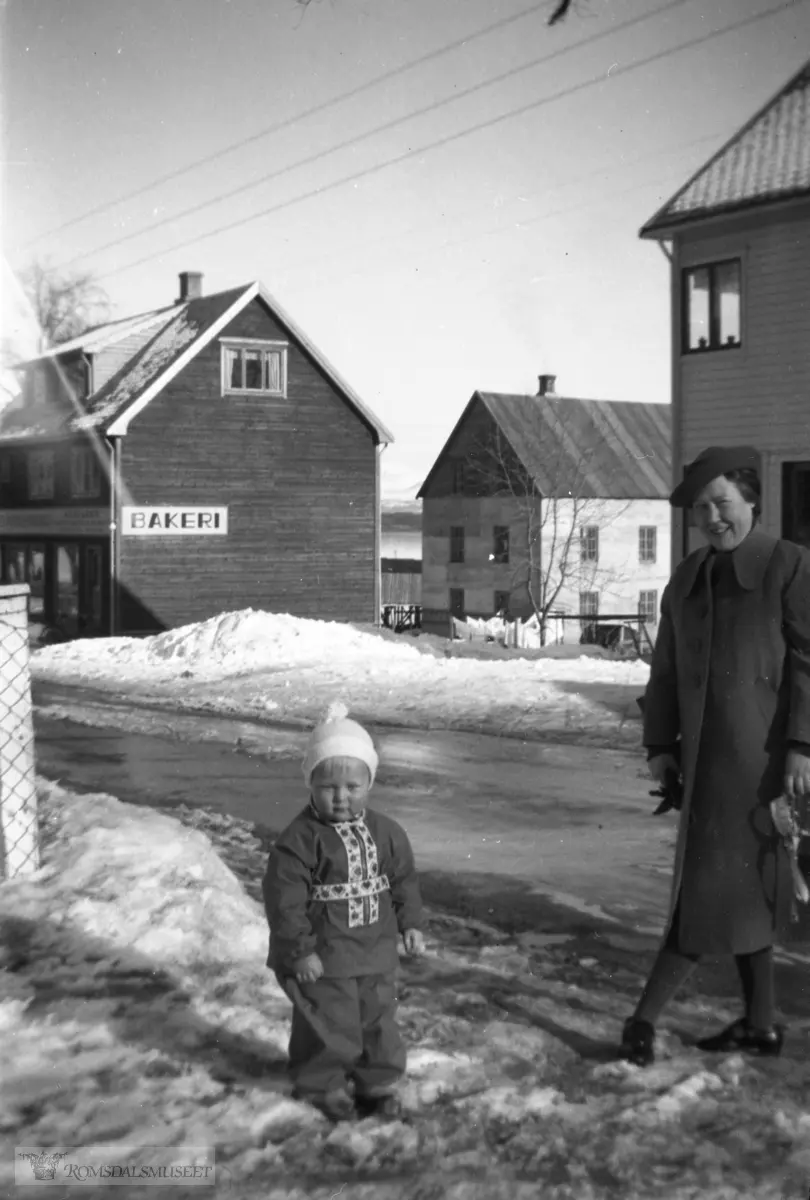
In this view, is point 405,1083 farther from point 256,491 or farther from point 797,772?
point 256,491

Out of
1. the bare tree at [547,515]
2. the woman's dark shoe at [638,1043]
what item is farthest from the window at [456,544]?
the woman's dark shoe at [638,1043]

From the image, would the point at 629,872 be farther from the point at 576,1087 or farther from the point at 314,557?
the point at 314,557

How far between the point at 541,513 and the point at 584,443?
5.47 metres

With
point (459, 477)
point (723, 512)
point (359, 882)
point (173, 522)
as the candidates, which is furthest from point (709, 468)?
point (459, 477)

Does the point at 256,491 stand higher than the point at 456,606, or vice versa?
the point at 256,491

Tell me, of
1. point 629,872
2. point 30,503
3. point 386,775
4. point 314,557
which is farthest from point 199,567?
point 629,872

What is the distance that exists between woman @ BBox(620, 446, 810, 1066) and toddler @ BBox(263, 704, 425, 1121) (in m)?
0.88

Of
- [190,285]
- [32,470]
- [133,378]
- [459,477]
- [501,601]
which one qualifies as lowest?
[501,601]

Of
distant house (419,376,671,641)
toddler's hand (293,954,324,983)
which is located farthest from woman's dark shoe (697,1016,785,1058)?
distant house (419,376,671,641)

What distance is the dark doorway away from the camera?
54.9 ft

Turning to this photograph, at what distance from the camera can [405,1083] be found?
4188mm

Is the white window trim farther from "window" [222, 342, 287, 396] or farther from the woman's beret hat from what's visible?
the woman's beret hat

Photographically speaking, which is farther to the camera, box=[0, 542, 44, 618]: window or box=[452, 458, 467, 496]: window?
box=[452, 458, 467, 496]: window

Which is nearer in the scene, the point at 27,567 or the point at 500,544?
the point at 27,567
